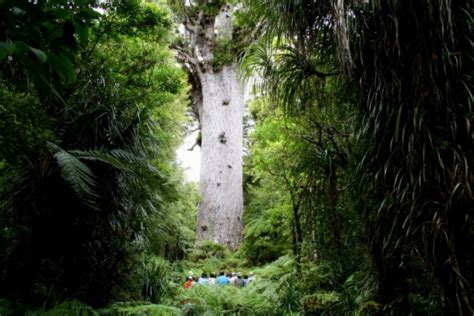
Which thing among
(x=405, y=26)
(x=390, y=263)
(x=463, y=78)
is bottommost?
(x=390, y=263)

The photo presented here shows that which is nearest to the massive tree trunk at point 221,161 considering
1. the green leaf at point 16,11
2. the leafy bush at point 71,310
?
the leafy bush at point 71,310

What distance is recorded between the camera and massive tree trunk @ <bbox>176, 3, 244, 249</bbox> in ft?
28.5

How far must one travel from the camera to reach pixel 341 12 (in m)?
2.70

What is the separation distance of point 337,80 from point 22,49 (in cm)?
314

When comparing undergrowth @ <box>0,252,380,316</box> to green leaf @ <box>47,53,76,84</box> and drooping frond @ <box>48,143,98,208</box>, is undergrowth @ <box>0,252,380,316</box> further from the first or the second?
green leaf @ <box>47,53,76,84</box>

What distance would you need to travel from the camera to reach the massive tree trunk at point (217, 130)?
8695 mm

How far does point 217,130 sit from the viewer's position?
922 centimetres

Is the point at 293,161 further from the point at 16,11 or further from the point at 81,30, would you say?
the point at 16,11

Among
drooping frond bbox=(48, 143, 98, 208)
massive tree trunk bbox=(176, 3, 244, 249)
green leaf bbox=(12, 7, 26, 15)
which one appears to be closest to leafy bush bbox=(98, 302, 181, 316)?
drooping frond bbox=(48, 143, 98, 208)

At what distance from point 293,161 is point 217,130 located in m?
4.41

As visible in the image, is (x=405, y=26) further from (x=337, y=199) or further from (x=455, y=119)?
(x=337, y=199)

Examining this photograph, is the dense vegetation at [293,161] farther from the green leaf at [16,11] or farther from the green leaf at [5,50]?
the green leaf at [5,50]

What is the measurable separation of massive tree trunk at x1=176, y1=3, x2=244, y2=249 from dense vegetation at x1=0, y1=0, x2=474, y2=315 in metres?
3.44

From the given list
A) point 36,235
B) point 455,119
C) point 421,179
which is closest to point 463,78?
point 455,119
